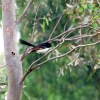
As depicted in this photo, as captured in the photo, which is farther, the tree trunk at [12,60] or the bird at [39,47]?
the bird at [39,47]

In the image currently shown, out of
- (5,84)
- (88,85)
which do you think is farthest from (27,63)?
(5,84)

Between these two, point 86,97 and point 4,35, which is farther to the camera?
point 86,97

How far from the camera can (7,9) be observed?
9.00ft

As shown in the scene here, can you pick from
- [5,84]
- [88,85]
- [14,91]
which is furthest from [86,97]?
[14,91]

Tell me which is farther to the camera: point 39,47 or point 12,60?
point 39,47

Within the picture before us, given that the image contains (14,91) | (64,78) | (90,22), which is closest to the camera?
(14,91)

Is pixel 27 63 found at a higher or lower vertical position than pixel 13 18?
lower

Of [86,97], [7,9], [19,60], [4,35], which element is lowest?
[86,97]

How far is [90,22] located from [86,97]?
3009 mm

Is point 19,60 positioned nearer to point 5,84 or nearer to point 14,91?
point 14,91

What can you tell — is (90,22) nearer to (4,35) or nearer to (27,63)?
(4,35)

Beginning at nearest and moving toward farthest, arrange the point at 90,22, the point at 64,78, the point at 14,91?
1. the point at 14,91
2. the point at 90,22
3. the point at 64,78

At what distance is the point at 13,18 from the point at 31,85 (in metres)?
3.33

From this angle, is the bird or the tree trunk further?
the bird
